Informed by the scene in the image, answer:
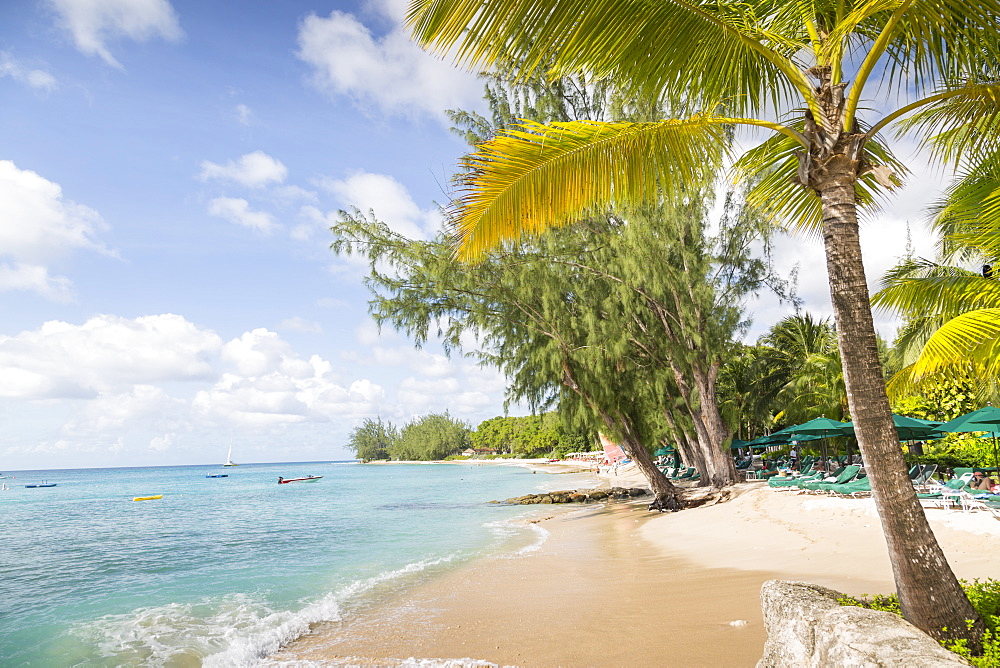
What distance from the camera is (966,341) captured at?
22.5ft

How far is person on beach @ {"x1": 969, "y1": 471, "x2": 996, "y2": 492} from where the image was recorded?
498 inches

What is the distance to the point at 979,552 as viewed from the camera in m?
7.81

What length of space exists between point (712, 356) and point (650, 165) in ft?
47.8

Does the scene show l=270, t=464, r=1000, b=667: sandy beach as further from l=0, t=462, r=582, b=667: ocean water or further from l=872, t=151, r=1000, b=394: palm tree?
l=872, t=151, r=1000, b=394: palm tree

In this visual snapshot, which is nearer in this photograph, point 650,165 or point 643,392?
point 650,165

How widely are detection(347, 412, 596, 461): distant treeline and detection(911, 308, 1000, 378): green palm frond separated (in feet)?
264

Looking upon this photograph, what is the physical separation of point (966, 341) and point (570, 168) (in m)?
5.65

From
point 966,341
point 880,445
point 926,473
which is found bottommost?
point 926,473

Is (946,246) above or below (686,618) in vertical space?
above

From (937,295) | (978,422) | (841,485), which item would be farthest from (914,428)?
(937,295)

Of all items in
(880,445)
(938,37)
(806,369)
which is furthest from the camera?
(806,369)

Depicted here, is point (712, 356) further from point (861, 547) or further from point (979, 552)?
point (979, 552)

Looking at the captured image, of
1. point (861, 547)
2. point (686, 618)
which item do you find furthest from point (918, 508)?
point (861, 547)

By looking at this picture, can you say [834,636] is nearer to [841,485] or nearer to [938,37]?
[938,37]
